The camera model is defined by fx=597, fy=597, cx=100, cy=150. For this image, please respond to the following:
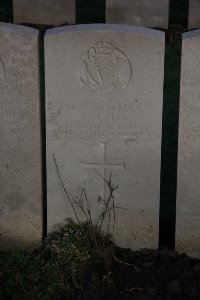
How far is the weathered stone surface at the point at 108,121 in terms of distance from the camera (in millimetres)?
4352

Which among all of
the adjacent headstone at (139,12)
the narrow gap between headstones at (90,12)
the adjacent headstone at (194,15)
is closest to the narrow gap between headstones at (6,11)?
the narrow gap between headstones at (90,12)

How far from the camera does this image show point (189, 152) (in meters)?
4.53

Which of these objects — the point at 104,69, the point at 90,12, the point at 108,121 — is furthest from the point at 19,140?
the point at 90,12

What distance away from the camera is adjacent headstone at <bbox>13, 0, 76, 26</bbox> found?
453 inches

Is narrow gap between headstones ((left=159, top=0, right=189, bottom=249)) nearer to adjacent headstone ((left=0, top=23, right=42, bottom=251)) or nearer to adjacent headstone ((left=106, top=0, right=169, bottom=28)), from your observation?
adjacent headstone ((left=106, top=0, right=169, bottom=28))

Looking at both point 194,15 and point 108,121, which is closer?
point 108,121

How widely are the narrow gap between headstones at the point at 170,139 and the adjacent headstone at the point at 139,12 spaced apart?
→ 1.11 ft

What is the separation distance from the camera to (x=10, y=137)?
15.2 feet

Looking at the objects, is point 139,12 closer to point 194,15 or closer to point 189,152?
point 194,15

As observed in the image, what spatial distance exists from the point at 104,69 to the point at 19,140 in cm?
87

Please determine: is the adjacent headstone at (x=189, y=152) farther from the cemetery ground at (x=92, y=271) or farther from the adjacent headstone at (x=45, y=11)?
the adjacent headstone at (x=45, y=11)

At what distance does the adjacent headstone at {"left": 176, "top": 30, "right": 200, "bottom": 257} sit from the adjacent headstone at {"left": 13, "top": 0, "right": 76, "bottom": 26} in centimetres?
753

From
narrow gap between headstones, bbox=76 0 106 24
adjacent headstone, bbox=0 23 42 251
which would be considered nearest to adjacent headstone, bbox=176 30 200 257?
adjacent headstone, bbox=0 23 42 251

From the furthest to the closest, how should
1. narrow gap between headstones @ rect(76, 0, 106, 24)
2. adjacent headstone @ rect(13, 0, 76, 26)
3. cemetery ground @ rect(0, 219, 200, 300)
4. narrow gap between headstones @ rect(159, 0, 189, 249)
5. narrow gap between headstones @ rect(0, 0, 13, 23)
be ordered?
1. narrow gap between headstones @ rect(76, 0, 106, 24)
2. narrow gap between headstones @ rect(0, 0, 13, 23)
3. adjacent headstone @ rect(13, 0, 76, 26)
4. narrow gap between headstones @ rect(159, 0, 189, 249)
5. cemetery ground @ rect(0, 219, 200, 300)
